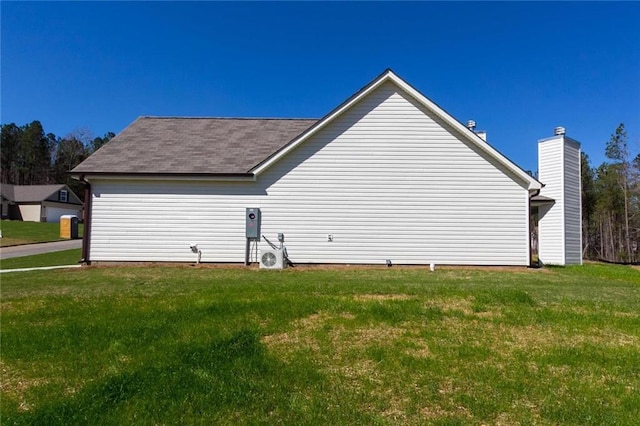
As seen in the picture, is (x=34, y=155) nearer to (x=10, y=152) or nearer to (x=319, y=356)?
(x=10, y=152)

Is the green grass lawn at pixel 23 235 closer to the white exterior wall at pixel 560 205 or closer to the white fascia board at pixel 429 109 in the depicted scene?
the white fascia board at pixel 429 109

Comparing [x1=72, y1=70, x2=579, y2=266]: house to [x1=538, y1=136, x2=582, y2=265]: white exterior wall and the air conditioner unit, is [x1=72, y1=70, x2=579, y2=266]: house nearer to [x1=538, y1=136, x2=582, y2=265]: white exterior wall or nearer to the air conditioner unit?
the air conditioner unit

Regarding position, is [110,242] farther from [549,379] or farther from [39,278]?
[549,379]

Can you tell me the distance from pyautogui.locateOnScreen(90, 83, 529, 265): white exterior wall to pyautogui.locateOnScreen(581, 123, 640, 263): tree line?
83.6 ft

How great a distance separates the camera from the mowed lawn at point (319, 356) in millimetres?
3273

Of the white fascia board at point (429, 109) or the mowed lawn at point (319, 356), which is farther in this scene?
the white fascia board at point (429, 109)

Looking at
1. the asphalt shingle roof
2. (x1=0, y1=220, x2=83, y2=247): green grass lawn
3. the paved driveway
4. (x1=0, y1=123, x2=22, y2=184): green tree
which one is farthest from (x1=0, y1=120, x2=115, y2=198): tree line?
the paved driveway

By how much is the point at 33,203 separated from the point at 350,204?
48.4m

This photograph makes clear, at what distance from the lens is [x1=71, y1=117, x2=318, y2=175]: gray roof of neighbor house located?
1298 centimetres

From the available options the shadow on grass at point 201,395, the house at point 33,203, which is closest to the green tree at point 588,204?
the shadow on grass at point 201,395

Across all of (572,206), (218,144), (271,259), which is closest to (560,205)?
(572,206)

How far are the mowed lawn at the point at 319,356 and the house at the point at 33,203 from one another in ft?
154

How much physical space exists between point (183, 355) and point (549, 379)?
12.8 feet

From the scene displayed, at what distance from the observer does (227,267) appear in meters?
12.4
